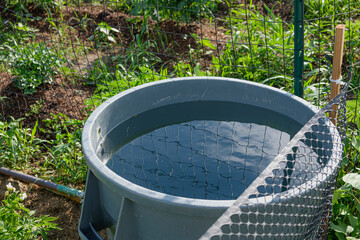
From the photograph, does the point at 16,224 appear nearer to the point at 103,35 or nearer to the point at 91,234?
the point at 91,234

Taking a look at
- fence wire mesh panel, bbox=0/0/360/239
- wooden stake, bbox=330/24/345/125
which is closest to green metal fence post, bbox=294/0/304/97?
fence wire mesh panel, bbox=0/0/360/239

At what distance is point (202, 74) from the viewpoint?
338 cm

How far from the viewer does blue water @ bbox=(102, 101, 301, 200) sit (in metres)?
2.04

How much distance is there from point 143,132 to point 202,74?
3.71ft

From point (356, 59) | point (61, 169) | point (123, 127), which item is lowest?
point (61, 169)

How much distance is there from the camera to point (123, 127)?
2.33 m

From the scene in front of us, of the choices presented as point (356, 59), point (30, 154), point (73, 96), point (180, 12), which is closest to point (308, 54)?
point (356, 59)

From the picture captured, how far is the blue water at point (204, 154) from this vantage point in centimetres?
204

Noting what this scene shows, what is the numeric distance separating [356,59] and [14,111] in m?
2.61

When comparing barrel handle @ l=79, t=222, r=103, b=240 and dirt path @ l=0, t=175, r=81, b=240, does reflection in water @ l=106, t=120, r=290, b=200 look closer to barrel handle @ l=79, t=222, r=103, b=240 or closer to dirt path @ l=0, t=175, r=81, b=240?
barrel handle @ l=79, t=222, r=103, b=240

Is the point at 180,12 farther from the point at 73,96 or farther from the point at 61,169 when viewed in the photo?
the point at 61,169

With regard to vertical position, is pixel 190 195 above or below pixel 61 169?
above

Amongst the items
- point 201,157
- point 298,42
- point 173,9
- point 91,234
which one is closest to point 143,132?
point 201,157

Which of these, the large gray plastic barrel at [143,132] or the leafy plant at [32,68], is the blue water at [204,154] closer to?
the large gray plastic barrel at [143,132]
